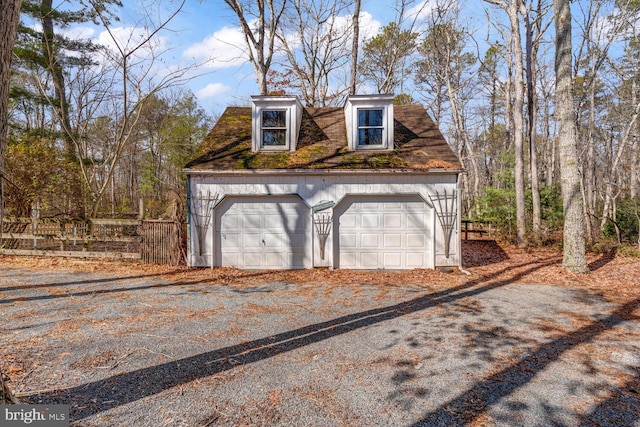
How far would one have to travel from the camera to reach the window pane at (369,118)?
10227 millimetres

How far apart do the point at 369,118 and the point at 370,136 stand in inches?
22.3

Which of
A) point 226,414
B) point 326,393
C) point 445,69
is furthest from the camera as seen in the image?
point 445,69

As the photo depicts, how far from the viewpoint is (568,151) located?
8531 mm

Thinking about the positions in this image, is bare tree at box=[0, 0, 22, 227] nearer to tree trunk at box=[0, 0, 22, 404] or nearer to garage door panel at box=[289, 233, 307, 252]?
tree trunk at box=[0, 0, 22, 404]

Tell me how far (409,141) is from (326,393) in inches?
351

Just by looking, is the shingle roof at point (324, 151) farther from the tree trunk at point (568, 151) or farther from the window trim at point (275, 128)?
the tree trunk at point (568, 151)

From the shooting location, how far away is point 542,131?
1044 inches

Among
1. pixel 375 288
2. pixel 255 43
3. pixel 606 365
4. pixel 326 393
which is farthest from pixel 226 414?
pixel 255 43

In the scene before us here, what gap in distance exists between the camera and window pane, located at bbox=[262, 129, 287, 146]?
10281mm

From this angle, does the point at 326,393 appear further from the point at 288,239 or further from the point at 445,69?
the point at 445,69

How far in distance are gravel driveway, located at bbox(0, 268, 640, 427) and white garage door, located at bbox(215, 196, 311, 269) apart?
2.63 metres

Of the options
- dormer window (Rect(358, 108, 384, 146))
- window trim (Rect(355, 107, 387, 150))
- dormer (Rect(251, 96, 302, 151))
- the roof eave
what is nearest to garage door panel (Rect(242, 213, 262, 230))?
the roof eave

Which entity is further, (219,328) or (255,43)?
(255,43)

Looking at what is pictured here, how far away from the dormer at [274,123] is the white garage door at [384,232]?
2.84m
